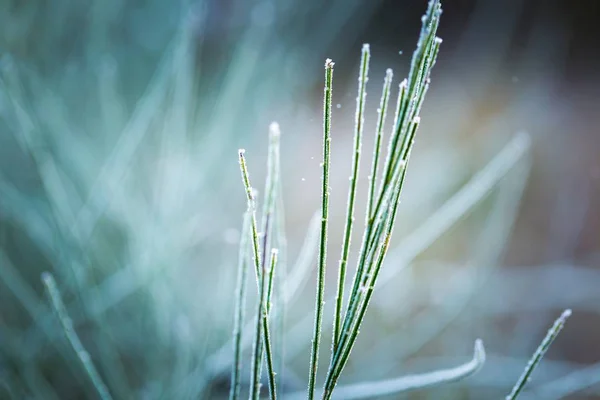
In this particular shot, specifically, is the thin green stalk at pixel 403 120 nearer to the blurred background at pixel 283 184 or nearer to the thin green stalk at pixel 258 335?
the thin green stalk at pixel 258 335

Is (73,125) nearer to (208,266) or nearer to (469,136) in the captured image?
(208,266)

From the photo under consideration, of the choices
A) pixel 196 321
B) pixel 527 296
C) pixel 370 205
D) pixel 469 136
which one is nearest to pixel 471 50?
pixel 469 136

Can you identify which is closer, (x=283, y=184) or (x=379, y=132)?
(x=379, y=132)

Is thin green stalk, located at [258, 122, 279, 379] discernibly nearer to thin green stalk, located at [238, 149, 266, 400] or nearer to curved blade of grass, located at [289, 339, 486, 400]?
thin green stalk, located at [238, 149, 266, 400]

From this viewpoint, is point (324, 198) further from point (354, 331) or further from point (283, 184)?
point (283, 184)

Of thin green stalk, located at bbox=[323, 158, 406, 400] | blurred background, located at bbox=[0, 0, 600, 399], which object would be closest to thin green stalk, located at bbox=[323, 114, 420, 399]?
thin green stalk, located at bbox=[323, 158, 406, 400]

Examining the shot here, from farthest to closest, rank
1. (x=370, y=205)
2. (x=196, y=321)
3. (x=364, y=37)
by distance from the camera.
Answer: (x=364, y=37) → (x=196, y=321) → (x=370, y=205)

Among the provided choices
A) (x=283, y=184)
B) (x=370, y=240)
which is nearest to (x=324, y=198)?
(x=370, y=240)

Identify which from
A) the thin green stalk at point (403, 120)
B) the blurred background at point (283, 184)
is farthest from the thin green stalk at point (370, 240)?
the blurred background at point (283, 184)
